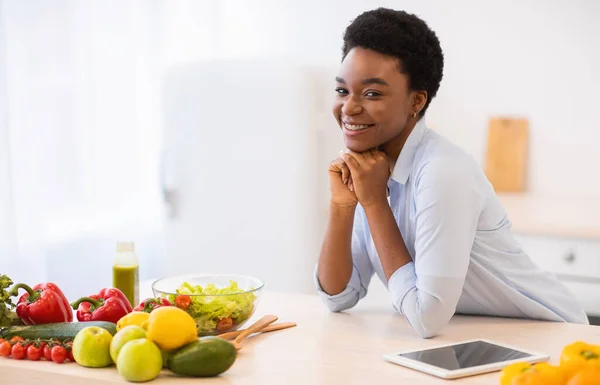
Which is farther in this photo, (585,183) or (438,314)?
(585,183)

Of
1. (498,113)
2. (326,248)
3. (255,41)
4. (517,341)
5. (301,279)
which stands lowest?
(301,279)

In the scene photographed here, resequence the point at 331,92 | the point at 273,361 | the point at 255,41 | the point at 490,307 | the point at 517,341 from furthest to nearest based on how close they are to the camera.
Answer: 1. the point at 255,41
2. the point at 331,92
3. the point at 490,307
4. the point at 517,341
5. the point at 273,361

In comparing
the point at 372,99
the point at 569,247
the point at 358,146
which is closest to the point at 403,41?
the point at 372,99

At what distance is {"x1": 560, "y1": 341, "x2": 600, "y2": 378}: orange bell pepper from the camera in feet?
3.43

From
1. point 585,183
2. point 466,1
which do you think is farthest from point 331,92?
point 585,183

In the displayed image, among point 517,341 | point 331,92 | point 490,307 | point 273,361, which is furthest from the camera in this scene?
point 331,92

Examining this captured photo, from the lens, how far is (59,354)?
1.36 metres

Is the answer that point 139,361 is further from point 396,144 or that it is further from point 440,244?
point 396,144

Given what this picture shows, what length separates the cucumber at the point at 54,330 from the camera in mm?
1418

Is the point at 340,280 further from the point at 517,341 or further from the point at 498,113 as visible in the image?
the point at 498,113

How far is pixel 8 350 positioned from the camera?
1407 millimetres

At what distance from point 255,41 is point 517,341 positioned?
2.63 m

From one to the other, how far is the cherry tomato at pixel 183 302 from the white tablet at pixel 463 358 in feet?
1.26

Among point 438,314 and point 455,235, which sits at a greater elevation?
point 455,235
